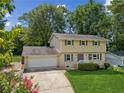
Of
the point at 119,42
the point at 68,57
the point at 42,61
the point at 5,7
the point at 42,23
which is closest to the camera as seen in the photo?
the point at 5,7

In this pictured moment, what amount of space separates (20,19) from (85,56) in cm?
3007

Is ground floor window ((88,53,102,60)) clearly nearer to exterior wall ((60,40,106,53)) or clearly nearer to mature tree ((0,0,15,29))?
exterior wall ((60,40,106,53))

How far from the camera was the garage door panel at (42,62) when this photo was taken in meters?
35.5

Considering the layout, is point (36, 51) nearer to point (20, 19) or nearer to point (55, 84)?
point (55, 84)

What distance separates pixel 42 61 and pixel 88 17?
2886 centimetres

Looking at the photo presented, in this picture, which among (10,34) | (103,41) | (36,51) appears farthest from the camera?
(103,41)

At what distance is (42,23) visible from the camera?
58.6 metres

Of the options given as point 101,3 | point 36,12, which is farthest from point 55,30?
point 101,3

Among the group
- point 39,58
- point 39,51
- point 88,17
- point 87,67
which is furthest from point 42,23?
point 87,67

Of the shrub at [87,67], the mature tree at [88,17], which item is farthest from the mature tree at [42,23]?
the shrub at [87,67]

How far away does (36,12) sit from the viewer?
58.9 m

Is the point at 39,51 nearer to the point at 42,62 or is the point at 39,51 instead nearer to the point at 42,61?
the point at 42,61

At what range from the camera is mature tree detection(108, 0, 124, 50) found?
45.4m

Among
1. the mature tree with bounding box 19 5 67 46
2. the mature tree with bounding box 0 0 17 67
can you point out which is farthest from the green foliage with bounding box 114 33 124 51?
the mature tree with bounding box 0 0 17 67
